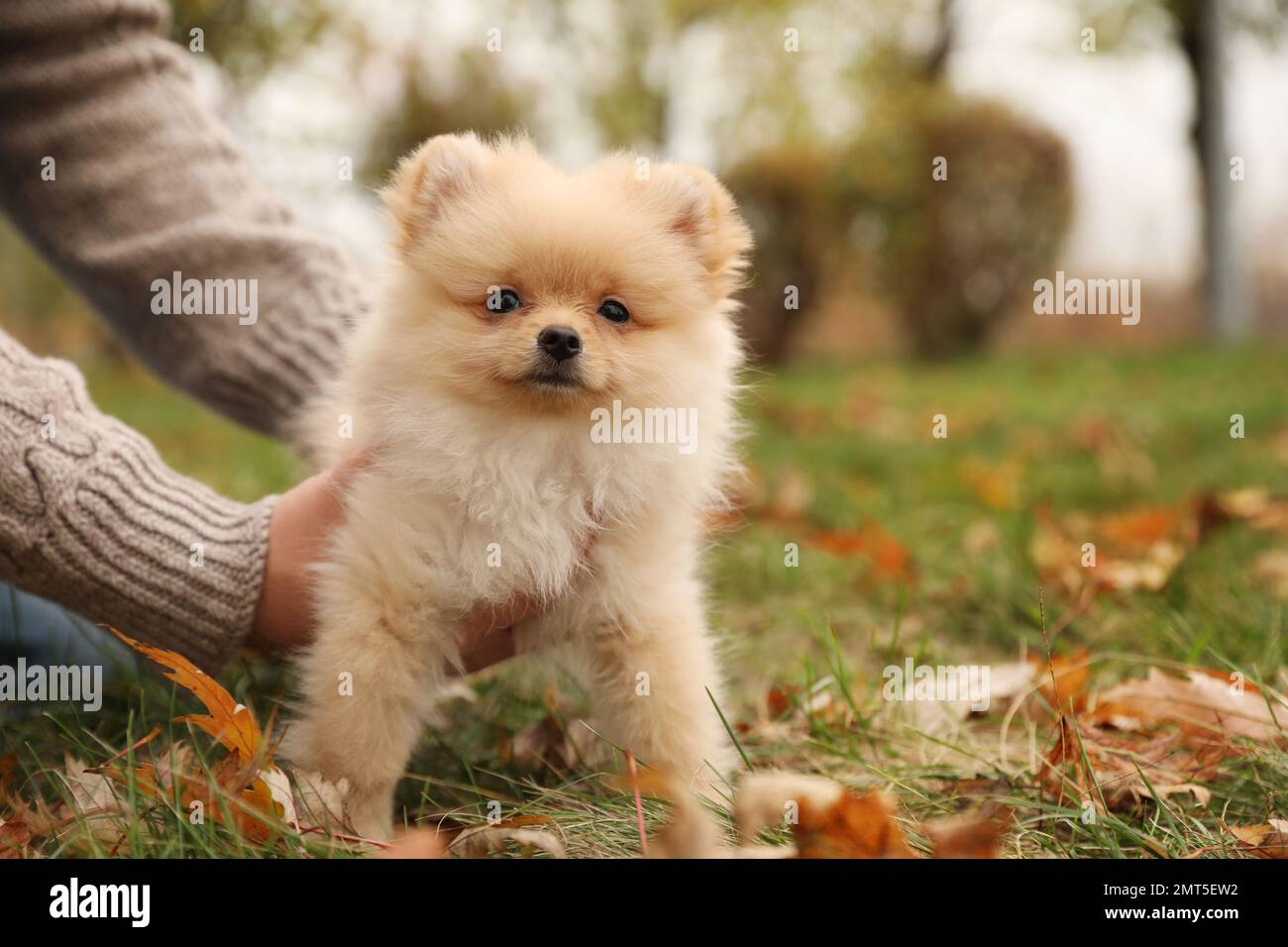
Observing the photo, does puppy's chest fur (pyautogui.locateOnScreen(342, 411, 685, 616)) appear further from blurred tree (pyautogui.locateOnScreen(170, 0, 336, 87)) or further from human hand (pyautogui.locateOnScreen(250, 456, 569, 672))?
blurred tree (pyautogui.locateOnScreen(170, 0, 336, 87))

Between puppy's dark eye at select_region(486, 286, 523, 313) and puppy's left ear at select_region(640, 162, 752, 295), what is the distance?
11.2 inches

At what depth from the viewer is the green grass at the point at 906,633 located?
168 centimetres

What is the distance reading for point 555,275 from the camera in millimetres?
1569

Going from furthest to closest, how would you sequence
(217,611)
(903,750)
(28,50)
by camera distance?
(28,50) → (903,750) → (217,611)

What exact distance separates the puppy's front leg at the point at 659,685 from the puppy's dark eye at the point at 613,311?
17.0 inches

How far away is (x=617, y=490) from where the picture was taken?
1641 mm

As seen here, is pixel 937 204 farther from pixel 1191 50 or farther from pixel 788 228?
pixel 1191 50

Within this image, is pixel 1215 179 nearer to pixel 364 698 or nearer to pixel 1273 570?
pixel 1273 570

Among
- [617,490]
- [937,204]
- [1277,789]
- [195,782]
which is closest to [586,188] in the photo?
[617,490]

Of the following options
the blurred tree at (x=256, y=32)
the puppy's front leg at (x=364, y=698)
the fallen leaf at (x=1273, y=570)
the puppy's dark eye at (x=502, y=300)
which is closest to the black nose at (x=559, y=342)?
the puppy's dark eye at (x=502, y=300)

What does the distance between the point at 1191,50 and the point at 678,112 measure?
19.5 feet

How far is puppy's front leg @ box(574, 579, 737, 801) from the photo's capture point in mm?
1662

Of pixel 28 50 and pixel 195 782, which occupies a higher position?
pixel 28 50

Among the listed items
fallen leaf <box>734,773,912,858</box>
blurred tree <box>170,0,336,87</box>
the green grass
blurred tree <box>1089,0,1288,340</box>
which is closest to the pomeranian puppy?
the green grass
